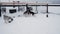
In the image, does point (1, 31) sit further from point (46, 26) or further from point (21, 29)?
point (46, 26)

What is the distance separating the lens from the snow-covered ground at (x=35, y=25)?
2000 millimetres

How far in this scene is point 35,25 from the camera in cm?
204

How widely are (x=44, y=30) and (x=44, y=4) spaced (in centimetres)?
59

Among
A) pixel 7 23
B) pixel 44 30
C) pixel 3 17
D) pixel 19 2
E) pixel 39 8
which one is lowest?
pixel 44 30

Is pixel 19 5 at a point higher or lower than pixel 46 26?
higher

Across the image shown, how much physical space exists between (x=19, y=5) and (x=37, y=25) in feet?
2.02

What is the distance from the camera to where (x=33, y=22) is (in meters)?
2.04

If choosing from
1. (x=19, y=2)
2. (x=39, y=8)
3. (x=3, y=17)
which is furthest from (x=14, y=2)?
(x=39, y=8)

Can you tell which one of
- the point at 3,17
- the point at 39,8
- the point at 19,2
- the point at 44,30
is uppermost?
the point at 19,2

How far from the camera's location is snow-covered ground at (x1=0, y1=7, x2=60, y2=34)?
6.56 feet

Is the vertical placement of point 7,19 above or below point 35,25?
above

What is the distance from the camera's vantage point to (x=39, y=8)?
6.78 ft

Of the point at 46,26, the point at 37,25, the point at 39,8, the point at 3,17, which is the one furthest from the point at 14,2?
the point at 46,26

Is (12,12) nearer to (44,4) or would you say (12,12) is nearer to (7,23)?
(7,23)
